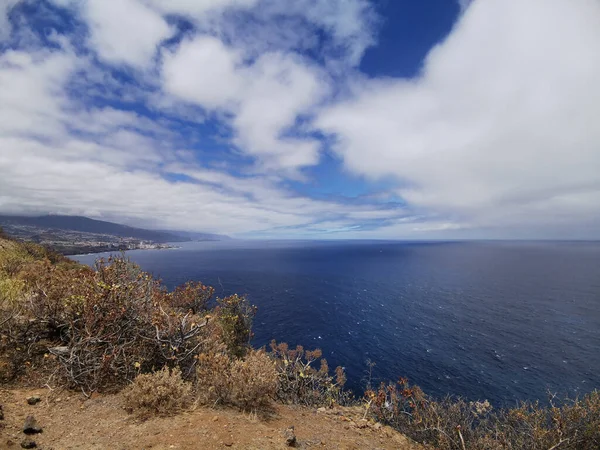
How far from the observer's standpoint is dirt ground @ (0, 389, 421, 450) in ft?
19.4

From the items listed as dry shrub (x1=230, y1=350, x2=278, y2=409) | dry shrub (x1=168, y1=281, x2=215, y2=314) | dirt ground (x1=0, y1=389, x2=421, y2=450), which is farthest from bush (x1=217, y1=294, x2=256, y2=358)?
dirt ground (x1=0, y1=389, x2=421, y2=450)

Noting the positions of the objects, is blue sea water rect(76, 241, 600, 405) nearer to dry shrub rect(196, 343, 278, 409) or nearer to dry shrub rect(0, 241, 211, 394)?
dry shrub rect(196, 343, 278, 409)

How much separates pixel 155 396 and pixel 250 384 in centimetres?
242

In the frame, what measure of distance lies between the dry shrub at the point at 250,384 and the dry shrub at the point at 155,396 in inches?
51.6

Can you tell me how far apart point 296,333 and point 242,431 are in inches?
1629

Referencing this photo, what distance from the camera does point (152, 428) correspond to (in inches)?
254

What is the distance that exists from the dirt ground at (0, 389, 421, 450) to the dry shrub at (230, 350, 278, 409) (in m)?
0.40

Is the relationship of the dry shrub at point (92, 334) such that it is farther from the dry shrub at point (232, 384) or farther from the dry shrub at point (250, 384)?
the dry shrub at point (250, 384)

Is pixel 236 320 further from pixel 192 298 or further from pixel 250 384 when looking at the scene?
pixel 250 384

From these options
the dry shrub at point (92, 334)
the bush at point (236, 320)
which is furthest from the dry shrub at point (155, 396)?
the bush at point (236, 320)

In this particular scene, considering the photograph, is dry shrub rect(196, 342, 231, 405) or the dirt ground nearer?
the dirt ground

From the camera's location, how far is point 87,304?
9.15 m

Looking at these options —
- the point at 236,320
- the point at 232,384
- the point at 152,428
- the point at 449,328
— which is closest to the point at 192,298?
the point at 236,320

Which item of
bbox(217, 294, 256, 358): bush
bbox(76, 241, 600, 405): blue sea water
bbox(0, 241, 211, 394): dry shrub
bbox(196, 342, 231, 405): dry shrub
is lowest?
bbox(76, 241, 600, 405): blue sea water
